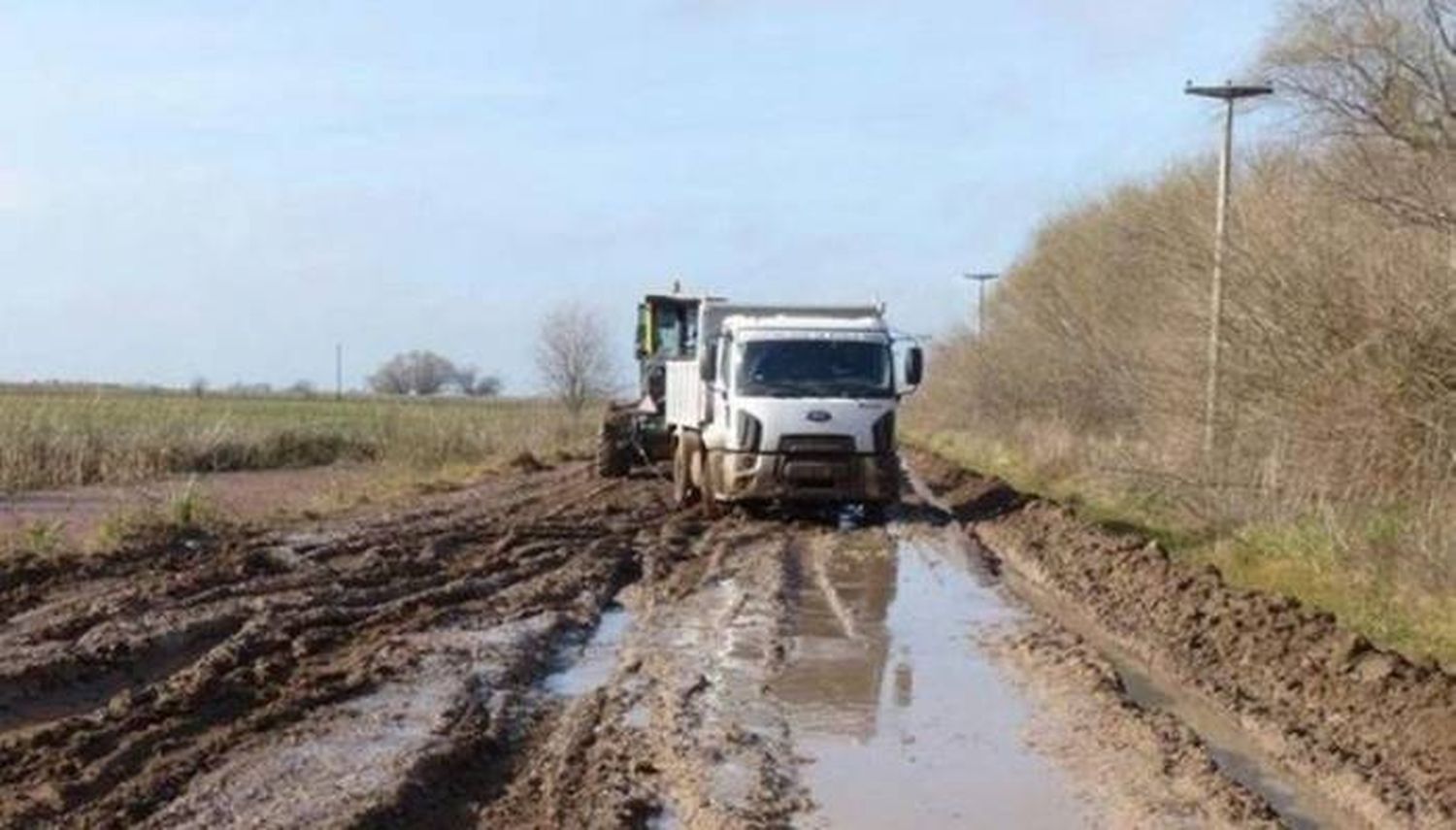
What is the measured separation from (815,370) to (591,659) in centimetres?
1224

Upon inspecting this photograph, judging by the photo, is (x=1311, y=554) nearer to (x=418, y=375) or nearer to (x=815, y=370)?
(x=815, y=370)

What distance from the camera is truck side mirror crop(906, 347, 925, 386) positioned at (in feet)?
84.1

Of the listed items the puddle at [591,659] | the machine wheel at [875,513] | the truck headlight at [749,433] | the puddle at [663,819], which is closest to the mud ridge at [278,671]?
the puddle at [591,659]

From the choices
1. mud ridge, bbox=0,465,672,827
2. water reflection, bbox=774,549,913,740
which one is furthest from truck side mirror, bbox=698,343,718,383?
water reflection, bbox=774,549,913,740

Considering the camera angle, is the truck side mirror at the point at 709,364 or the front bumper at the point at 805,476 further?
the truck side mirror at the point at 709,364

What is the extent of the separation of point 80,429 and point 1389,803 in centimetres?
3320

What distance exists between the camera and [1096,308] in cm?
4450

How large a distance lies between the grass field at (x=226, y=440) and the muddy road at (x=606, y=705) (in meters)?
16.0

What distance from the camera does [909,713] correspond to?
11.9m

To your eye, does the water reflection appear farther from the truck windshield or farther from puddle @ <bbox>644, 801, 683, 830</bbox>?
the truck windshield

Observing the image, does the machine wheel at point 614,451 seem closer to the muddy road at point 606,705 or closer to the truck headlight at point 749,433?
the truck headlight at point 749,433

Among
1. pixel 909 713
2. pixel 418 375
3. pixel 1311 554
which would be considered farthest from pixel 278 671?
pixel 418 375

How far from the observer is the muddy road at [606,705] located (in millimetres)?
8938

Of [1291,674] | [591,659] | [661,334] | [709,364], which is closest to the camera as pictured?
[1291,674]
